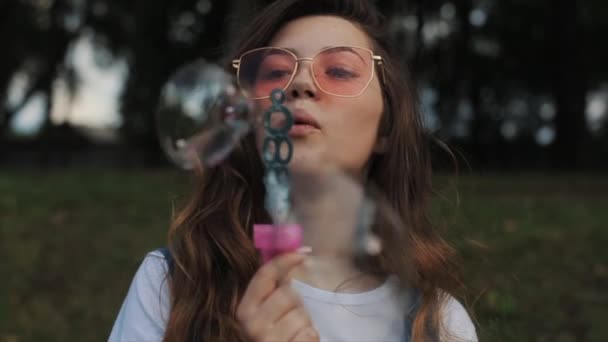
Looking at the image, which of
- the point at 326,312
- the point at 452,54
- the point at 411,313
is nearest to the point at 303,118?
the point at 326,312

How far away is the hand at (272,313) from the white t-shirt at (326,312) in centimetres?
29

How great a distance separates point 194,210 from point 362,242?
0.47 meters

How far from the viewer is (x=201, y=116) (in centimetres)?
196

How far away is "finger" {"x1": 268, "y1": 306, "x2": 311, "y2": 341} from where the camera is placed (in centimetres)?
134

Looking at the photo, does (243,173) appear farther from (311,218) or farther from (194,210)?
(311,218)

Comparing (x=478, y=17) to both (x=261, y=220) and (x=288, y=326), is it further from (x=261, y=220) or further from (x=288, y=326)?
(x=288, y=326)

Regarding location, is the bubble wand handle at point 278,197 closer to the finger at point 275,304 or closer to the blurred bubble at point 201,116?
the finger at point 275,304

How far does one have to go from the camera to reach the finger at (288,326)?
1.34m

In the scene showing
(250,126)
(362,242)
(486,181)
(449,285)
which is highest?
(250,126)

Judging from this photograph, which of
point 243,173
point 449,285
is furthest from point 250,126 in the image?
point 449,285

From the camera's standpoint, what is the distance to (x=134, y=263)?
5.19 metres

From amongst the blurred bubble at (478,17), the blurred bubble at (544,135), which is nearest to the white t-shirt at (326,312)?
the blurred bubble at (478,17)

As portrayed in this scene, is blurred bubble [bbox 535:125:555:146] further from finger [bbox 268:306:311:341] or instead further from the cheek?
finger [bbox 268:306:311:341]

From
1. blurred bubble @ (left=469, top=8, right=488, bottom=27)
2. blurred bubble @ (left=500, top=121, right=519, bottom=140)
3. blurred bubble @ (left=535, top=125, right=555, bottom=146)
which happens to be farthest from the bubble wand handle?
blurred bubble @ (left=535, top=125, right=555, bottom=146)
